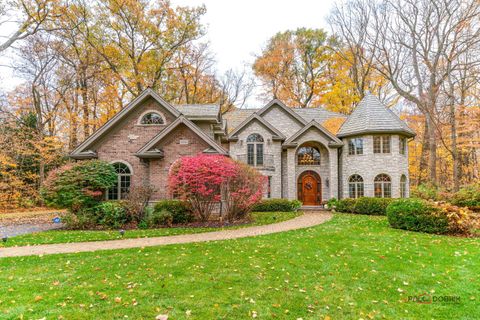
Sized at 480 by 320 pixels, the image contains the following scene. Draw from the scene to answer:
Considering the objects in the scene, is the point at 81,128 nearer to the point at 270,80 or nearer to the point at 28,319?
the point at 270,80

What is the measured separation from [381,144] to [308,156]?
191 inches

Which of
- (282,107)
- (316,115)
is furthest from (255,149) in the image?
(316,115)

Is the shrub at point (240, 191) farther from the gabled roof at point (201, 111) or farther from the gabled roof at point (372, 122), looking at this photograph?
the gabled roof at point (372, 122)

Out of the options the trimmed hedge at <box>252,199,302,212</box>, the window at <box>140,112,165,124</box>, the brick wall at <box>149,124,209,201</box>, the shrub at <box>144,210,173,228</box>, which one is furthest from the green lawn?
the window at <box>140,112,165,124</box>

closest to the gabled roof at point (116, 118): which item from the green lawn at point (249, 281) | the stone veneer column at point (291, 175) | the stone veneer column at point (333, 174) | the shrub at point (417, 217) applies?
the stone veneer column at point (291, 175)

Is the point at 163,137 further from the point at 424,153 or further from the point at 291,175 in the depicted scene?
the point at 424,153

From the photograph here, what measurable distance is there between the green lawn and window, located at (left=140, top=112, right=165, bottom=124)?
9166 mm

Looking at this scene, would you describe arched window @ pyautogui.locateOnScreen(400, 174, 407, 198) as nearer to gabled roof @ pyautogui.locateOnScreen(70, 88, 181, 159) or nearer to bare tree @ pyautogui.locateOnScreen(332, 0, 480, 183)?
bare tree @ pyautogui.locateOnScreen(332, 0, 480, 183)

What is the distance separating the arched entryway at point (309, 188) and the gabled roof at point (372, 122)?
357cm

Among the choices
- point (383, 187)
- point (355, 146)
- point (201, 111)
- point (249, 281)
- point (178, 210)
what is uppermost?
point (201, 111)

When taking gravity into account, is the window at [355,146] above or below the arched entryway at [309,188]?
above

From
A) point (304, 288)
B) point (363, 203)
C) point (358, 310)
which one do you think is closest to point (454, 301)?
point (358, 310)

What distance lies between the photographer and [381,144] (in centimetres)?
1716

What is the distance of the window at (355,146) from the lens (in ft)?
57.7
